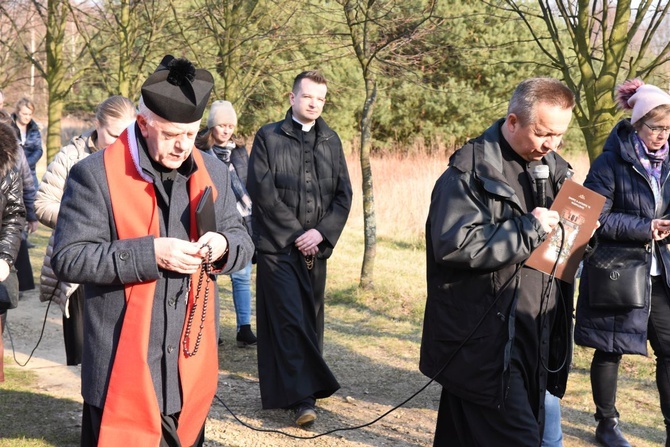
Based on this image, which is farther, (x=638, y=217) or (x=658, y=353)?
(x=658, y=353)

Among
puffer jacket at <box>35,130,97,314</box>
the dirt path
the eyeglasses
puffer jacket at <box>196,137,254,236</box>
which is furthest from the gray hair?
puffer jacket at <box>196,137,254,236</box>

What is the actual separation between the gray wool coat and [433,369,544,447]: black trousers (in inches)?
48.5

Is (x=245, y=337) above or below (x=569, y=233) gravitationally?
below

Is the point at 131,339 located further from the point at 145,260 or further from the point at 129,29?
the point at 129,29

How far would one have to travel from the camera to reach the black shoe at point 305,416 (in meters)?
5.51

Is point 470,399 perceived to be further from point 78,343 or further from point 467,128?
point 467,128

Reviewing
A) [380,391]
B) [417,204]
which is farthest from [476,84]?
[380,391]

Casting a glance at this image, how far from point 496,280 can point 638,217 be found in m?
1.81

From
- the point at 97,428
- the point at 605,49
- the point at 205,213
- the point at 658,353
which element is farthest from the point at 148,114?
the point at 605,49

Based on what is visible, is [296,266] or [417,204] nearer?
[296,266]

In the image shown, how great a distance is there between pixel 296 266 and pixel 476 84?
60.0ft

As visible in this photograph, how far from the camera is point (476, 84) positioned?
23.3 metres

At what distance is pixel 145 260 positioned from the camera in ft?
10.0

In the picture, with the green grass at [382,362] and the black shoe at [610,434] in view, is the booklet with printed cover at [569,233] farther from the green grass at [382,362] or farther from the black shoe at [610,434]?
the green grass at [382,362]
